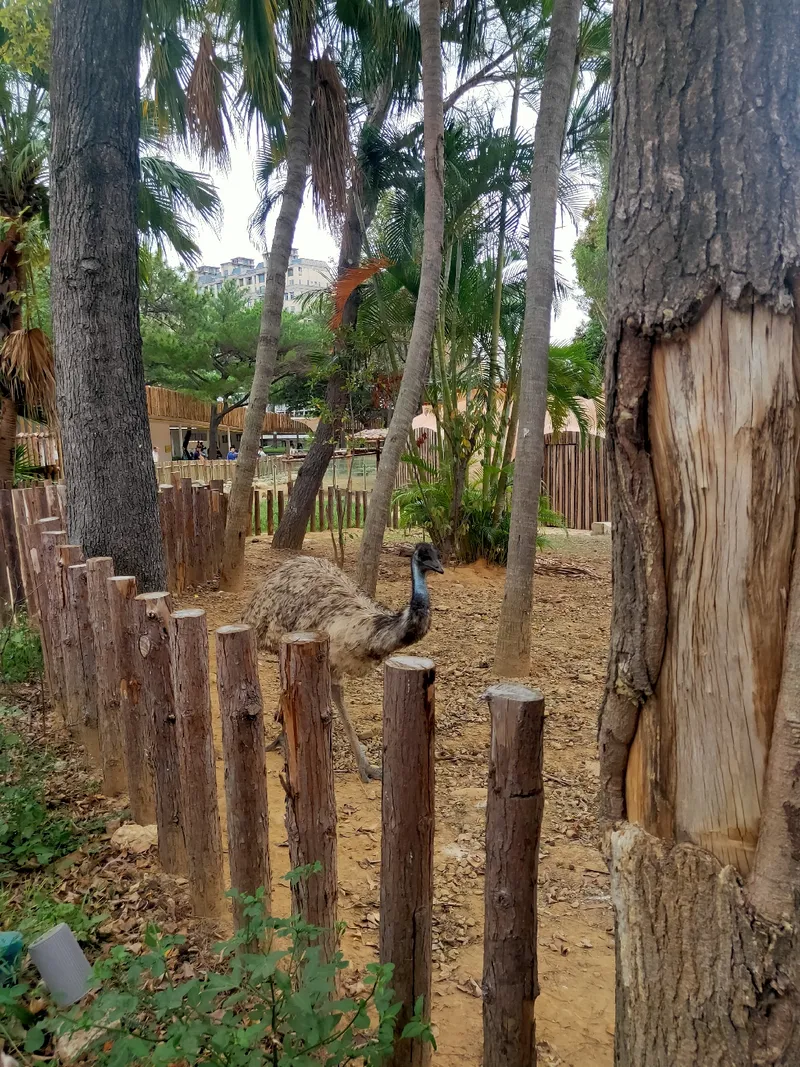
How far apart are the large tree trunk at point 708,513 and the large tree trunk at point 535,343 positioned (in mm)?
4128

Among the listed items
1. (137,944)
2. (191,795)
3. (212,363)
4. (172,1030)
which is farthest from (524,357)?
(212,363)

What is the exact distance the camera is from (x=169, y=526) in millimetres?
7820

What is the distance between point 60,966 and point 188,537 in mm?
6229

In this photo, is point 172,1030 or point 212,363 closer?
point 172,1030

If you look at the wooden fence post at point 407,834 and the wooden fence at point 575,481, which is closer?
the wooden fence post at point 407,834

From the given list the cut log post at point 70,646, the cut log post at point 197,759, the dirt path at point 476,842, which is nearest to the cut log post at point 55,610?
the cut log post at point 70,646

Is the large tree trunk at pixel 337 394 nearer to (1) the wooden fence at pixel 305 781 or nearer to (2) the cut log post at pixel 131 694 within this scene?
(1) the wooden fence at pixel 305 781

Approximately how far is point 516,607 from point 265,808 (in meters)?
3.60

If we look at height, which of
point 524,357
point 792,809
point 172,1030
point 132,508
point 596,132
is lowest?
point 172,1030

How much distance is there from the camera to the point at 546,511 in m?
11.0

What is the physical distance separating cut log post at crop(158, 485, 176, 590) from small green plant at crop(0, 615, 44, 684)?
2.27 meters

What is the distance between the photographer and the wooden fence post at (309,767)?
6.91 feet

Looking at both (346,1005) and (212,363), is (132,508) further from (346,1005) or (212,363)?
(212,363)

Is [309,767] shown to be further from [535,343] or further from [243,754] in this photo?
[535,343]
